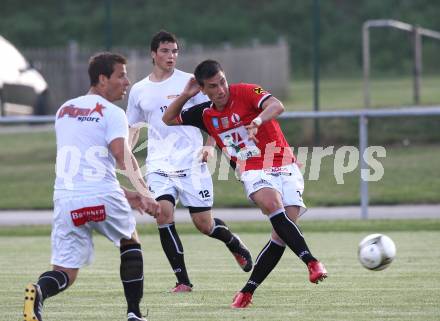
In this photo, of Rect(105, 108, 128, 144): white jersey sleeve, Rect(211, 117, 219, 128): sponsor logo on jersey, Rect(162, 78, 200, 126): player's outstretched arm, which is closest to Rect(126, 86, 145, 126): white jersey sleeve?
Rect(162, 78, 200, 126): player's outstretched arm

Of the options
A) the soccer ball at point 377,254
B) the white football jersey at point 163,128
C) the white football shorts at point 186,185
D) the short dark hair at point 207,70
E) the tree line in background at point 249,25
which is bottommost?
the soccer ball at point 377,254

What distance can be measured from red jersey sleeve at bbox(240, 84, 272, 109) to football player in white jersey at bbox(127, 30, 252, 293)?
143 centimetres

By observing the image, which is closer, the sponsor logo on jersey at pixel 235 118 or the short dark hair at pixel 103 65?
the short dark hair at pixel 103 65

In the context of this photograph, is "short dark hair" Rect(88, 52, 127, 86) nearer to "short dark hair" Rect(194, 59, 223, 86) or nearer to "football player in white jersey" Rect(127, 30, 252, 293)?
"short dark hair" Rect(194, 59, 223, 86)

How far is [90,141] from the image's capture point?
8328mm

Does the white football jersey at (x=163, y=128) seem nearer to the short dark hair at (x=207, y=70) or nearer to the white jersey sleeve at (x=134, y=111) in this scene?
the white jersey sleeve at (x=134, y=111)

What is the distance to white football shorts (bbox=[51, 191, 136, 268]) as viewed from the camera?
8297mm

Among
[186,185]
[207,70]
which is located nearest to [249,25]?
[186,185]

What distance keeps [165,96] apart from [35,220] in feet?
24.4

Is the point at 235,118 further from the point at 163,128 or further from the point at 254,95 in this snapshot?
the point at 163,128

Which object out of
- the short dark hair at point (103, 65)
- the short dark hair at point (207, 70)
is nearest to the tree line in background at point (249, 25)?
the short dark hair at point (207, 70)

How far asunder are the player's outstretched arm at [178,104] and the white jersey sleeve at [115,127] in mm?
1772

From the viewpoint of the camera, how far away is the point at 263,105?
9719mm

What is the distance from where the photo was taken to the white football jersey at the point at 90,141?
27.3ft
